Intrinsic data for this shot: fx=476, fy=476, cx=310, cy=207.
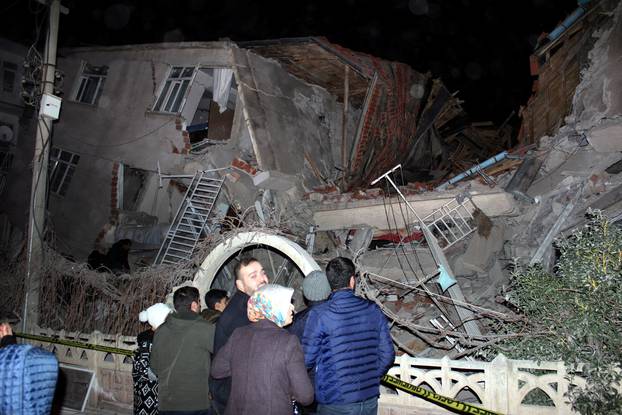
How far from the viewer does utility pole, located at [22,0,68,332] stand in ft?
28.7

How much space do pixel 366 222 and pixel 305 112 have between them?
497 cm

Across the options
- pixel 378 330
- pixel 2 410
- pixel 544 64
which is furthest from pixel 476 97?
pixel 2 410

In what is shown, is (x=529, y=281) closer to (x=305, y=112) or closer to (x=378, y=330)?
(x=378, y=330)

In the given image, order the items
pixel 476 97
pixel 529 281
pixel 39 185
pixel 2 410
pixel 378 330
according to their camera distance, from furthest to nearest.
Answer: pixel 476 97, pixel 39 185, pixel 529 281, pixel 378 330, pixel 2 410

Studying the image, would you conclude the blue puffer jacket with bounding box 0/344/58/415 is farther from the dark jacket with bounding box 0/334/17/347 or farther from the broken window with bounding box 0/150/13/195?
the broken window with bounding box 0/150/13/195

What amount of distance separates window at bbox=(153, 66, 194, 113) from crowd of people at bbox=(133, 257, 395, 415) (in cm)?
956

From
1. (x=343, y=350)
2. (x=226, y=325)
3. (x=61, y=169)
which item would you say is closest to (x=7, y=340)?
(x=226, y=325)

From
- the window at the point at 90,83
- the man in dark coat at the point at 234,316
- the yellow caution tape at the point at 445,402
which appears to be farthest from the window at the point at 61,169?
the yellow caution tape at the point at 445,402

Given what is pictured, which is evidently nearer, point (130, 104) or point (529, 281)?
point (529, 281)

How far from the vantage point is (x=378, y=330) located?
3932 mm

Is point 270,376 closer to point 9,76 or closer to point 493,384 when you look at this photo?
point 493,384

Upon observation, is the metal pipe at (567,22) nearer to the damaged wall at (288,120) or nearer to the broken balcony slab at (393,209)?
the broken balcony slab at (393,209)

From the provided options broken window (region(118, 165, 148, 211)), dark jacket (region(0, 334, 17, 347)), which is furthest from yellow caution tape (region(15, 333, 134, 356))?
broken window (region(118, 165, 148, 211))

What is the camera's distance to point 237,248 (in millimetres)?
8125
